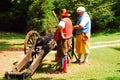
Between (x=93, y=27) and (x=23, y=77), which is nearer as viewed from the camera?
(x=23, y=77)

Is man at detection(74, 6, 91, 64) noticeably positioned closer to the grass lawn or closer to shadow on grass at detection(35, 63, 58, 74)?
the grass lawn

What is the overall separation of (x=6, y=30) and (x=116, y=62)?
16361mm

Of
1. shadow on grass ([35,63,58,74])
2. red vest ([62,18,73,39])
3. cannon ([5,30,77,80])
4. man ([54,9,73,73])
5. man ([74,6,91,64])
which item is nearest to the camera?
cannon ([5,30,77,80])

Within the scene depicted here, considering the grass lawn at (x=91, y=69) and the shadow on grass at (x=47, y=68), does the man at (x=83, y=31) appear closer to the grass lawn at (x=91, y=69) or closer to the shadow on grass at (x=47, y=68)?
the grass lawn at (x=91, y=69)

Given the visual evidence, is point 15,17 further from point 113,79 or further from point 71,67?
point 113,79

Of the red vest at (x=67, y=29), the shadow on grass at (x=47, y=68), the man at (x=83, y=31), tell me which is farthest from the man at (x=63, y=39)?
the man at (x=83, y=31)

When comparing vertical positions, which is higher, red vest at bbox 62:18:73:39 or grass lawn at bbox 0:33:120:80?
red vest at bbox 62:18:73:39

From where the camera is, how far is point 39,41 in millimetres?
13570

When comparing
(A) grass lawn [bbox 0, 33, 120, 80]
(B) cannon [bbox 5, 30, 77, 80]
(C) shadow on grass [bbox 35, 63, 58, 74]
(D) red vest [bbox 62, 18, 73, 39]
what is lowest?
(A) grass lawn [bbox 0, 33, 120, 80]

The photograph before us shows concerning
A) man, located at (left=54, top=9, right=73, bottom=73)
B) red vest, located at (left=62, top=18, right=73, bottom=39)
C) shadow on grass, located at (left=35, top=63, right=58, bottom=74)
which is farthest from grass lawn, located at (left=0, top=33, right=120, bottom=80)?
red vest, located at (left=62, top=18, right=73, bottom=39)

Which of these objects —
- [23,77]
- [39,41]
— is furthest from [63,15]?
[23,77]

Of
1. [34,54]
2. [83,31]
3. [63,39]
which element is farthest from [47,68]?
[83,31]

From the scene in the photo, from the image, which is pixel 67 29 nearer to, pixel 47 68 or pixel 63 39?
pixel 63 39

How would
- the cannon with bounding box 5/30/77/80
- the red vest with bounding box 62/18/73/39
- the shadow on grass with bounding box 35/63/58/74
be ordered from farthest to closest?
the shadow on grass with bounding box 35/63/58/74 < the red vest with bounding box 62/18/73/39 < the cannon with bounding box 5/30/77/80
